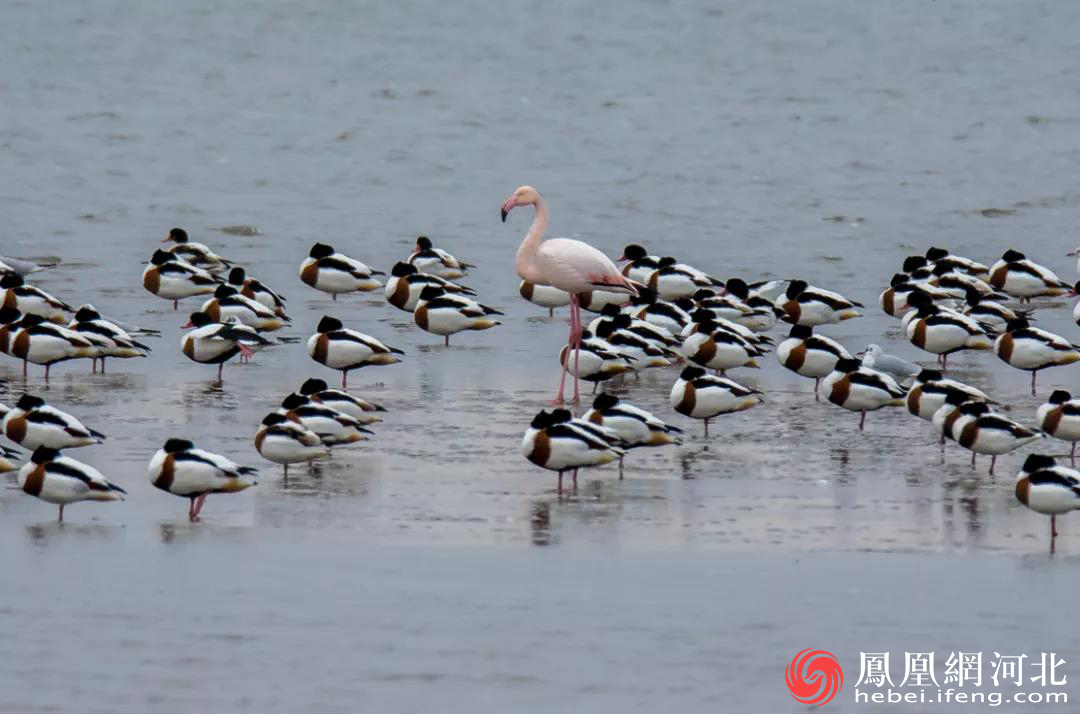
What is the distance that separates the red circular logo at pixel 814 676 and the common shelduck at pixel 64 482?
17.1 feet

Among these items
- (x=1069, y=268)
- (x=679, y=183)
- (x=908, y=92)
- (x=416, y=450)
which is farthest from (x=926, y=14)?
(x=416, y=450)

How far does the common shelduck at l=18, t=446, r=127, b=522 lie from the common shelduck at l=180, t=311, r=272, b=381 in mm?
5816

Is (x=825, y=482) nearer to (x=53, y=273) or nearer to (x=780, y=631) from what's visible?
(x=780, y=631)

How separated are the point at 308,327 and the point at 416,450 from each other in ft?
23.0

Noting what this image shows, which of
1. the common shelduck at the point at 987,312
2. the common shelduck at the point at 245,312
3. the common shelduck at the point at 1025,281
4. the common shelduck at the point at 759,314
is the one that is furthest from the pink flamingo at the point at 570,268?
the common shelduck at the point at 1025,281

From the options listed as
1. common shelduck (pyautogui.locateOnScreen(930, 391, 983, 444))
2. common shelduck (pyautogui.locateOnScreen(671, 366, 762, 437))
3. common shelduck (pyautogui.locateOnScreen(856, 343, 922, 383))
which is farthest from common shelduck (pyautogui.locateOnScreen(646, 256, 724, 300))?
common shelduck (pyautogui.locateOnScreen(930, 391, 983, 444))

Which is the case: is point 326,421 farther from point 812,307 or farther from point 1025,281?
point 1025,281

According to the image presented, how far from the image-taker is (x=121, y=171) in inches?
1558

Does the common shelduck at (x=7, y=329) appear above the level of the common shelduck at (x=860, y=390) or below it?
above

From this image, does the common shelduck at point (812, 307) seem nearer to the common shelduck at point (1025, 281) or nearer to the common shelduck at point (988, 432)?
the common shelduck at point (1025, 281)

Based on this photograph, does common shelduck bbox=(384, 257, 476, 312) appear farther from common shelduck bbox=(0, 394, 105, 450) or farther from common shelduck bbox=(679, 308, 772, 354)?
common shelduck bbox=(0, 394, 105, 450)

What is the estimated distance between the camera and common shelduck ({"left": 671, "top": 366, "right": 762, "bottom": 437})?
18078 mm

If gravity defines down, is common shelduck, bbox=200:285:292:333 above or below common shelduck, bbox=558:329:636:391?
above

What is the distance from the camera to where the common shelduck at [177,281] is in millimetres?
25016
